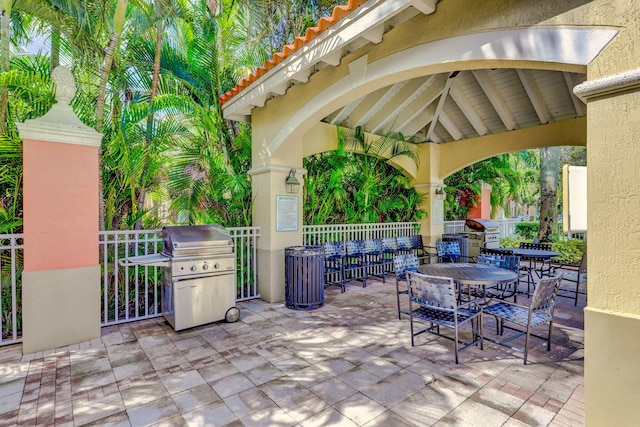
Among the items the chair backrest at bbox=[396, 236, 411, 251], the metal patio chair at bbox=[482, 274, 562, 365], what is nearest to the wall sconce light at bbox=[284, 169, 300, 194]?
the chair backrest at bbox=[396, 236, 411, 251]

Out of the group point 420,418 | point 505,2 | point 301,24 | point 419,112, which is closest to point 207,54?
point 301,24

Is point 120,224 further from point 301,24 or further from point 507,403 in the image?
point 301,24

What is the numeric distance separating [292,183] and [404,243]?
3730mm

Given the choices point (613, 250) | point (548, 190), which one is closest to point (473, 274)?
point (613, 250)

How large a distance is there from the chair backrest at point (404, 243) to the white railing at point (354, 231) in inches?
20.6

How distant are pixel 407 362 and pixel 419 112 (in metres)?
5.86

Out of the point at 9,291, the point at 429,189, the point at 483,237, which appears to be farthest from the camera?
the point at 483,237

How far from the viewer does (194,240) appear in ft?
15.1

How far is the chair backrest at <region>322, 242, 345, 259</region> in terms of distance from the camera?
6.83 m

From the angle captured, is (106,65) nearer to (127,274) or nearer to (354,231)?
(127,274)

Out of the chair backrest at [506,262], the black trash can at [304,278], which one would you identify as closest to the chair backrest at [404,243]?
the chair backrest at [506,262]

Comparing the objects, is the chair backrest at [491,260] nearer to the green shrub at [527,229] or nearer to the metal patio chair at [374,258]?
the metal patio chair at [374,258]

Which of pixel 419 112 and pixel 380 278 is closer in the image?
pixel 419 112

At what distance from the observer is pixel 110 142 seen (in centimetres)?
499
